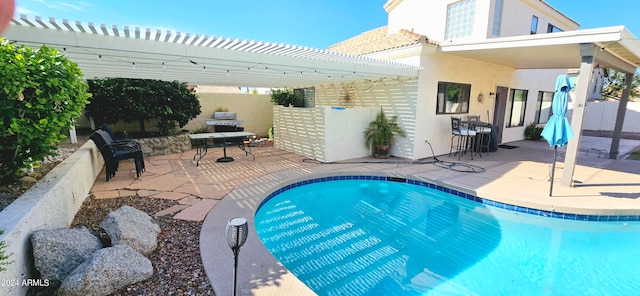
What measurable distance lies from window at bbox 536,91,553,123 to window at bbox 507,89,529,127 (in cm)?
171

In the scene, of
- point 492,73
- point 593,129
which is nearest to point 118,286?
point 492,73

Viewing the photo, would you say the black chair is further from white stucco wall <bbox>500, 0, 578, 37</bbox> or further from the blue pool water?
white stucco wall <bbox>500, 0, 578, 37</bbox>

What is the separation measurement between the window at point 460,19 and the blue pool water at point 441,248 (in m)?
6.75

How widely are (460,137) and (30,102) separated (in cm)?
1022

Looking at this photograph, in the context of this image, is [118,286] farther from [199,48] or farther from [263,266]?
[199,48]

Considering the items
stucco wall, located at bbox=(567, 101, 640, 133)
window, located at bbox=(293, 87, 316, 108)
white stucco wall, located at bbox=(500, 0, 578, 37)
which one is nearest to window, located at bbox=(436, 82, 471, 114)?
white stucco wall, located at bbox=(500, 0, 578, 37)

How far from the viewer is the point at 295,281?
2.60 meters

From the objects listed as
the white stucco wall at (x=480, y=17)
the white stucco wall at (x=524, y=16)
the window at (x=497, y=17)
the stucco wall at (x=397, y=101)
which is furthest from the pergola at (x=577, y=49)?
the white stucco wall at (x=524, y=16)

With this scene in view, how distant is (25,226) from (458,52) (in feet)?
30.6

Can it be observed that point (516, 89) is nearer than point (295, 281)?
No

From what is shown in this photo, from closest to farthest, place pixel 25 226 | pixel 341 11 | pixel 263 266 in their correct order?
pixel 25 226 → pixel 263 266 → pixel 341 11

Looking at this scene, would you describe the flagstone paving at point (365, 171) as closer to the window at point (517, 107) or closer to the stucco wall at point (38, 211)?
the stucco wall at point (38, 211)

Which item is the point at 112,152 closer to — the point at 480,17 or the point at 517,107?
the point at 480,17

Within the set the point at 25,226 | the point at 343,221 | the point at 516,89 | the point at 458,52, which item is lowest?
the point at 343,221
